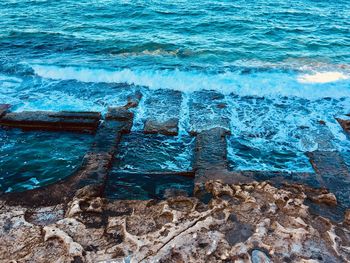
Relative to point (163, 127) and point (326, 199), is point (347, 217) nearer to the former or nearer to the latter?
point (326, 199)

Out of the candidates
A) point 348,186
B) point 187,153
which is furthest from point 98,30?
point 348,186

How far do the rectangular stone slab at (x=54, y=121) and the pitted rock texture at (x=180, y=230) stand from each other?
7.78ft

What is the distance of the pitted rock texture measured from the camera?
409 centimetres

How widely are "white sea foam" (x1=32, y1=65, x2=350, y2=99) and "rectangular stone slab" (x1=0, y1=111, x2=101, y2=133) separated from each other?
2546 millimetres

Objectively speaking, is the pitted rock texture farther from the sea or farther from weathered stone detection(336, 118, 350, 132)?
weathered stone detection(336, 118, 350, 132)

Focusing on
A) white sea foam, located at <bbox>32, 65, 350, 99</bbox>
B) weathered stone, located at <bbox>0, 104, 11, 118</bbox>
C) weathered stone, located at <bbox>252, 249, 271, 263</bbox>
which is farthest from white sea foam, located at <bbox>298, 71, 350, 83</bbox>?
weathered stone, located at <bbox>0, 104, 11, 118</bbox>

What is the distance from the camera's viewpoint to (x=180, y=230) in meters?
4.40

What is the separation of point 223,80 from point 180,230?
20.5 ft

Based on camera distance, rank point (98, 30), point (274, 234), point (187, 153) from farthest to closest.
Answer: point (98, 30)
point (187, 153)
point (274, 234)

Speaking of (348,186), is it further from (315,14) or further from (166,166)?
(315,14)

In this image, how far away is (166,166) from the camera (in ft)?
20.7

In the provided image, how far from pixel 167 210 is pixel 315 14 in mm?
14017

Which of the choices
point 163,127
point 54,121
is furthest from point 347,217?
point 54,121

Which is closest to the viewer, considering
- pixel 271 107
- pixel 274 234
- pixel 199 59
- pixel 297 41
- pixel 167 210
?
pixel 274 234
